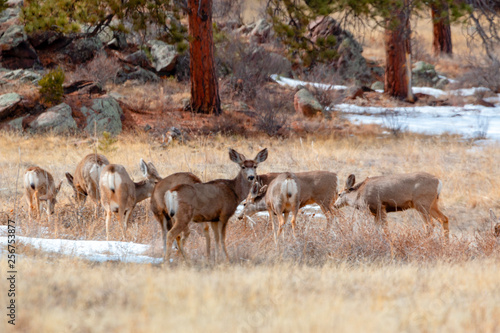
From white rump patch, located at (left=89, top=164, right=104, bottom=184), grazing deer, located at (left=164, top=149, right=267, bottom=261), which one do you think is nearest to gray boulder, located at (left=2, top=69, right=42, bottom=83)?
white rump patch, located at (left=89, top=164, right=104, bottom=184)

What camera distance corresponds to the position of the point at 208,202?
6277 millimetres

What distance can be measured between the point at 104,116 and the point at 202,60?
3.45 meters

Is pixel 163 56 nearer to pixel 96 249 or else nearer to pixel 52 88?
pixel 52 88

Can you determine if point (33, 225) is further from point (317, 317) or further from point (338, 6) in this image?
point (338, 6)

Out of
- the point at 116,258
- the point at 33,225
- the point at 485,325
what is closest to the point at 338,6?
the point at 33,225

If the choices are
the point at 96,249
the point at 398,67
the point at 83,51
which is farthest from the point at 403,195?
the point at 83,51

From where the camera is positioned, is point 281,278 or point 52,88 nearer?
point 281,278

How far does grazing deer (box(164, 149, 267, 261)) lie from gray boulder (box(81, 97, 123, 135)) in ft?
34.6

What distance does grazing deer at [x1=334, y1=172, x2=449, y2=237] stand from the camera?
8812mm

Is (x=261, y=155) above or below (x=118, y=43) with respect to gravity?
below

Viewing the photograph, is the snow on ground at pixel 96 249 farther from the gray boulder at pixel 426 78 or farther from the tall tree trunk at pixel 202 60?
the gray boulder at pixel 426 78

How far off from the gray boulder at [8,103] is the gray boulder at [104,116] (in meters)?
1.88

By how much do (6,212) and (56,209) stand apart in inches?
30.5

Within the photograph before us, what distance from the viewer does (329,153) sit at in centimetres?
1437
